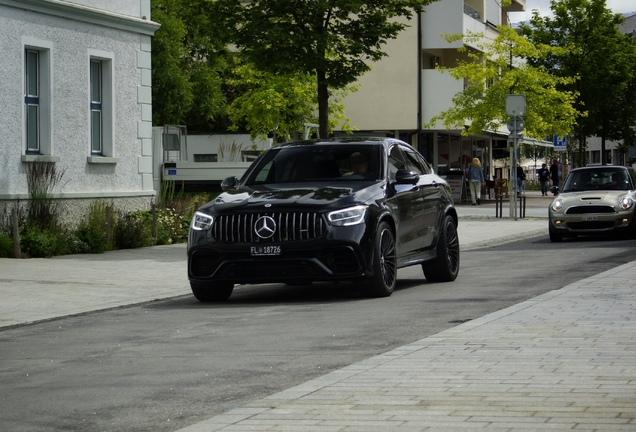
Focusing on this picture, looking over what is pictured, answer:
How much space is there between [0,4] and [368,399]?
15361 millimetres

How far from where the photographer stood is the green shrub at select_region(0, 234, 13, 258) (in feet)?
62.3

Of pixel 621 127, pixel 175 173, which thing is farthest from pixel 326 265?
pixel 621 127

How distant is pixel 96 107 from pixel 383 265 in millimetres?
11721

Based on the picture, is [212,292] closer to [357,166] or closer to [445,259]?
[357,166]

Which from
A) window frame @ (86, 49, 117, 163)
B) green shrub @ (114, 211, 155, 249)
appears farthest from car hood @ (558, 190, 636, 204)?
window frame @ (86, 49, 117, 163)

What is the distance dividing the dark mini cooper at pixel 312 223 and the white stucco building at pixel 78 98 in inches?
315

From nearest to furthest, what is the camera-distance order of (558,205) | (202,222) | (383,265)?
(202,222) < (383,265) < (558,205)

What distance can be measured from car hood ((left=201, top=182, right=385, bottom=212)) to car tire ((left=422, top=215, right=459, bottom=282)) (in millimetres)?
1789

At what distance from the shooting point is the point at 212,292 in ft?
43.6

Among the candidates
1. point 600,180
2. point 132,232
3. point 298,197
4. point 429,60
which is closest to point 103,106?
point 132,232

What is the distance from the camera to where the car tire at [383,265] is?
1269cm

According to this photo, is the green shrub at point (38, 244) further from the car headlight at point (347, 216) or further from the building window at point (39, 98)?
the car headlight at point (347, 216)

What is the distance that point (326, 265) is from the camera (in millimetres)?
12453

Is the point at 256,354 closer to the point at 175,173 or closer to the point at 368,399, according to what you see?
the point at 368,399
